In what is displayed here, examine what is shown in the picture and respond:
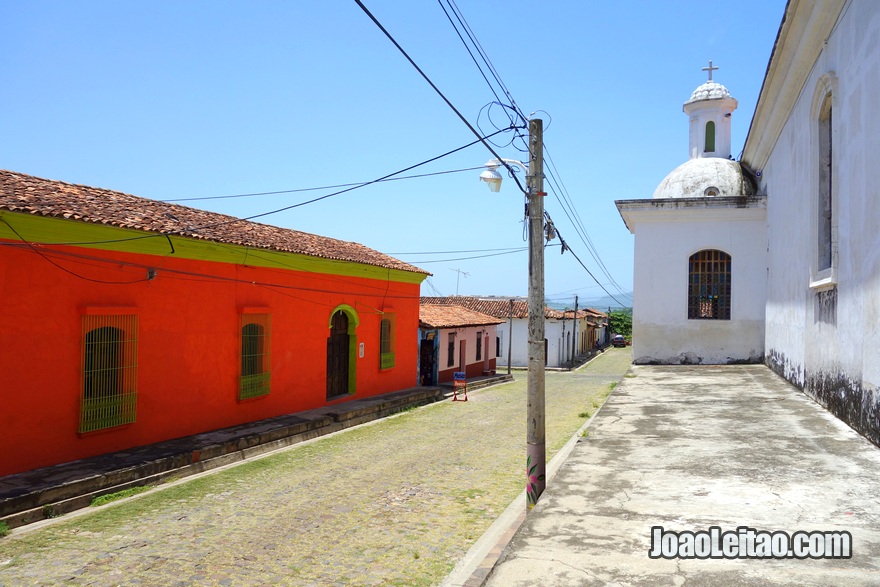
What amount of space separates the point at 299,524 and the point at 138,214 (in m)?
6.61

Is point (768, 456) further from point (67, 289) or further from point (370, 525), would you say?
point (67, 289)

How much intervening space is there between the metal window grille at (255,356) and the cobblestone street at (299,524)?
5.87 ft

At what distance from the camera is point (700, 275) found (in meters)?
15.2

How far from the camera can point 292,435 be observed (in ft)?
41.9

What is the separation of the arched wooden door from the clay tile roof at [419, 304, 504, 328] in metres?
5.77

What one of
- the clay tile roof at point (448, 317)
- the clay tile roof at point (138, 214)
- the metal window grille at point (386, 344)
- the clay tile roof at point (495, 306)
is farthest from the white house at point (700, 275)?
the clay tile roof at point (495, 306)

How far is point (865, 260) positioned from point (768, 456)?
2.16 metres

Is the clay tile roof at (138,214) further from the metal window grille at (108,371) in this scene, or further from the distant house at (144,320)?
the metal window grille at (108,371)

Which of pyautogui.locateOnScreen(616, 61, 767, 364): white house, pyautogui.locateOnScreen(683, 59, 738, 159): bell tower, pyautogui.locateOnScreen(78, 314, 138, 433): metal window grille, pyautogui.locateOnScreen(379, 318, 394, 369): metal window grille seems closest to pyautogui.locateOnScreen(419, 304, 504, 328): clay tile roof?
pyautogui.locateOnScreen(379, 318, 394, 369): metal window grille

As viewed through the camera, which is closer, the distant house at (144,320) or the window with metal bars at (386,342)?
the distant house at (144,320)

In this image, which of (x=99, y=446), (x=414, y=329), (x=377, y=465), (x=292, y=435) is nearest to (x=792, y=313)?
(x=377, y=465)

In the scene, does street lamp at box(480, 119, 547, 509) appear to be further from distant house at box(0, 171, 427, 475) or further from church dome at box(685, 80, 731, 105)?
church dome at box(685, 80, 731, 105)

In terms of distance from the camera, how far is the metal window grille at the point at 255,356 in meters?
13.0

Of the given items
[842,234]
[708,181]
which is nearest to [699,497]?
[842,234]
